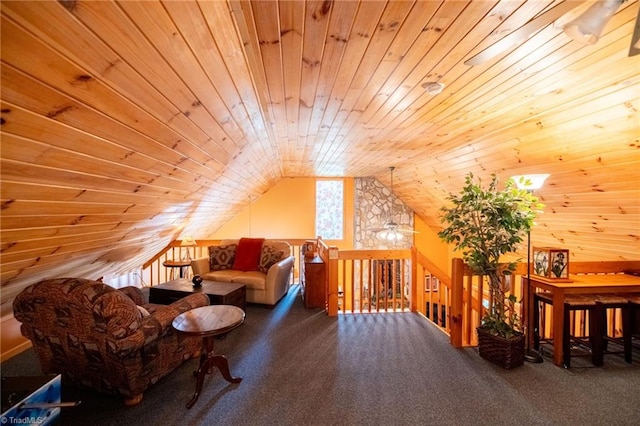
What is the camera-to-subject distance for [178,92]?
58.1 inches

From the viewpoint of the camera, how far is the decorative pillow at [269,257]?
14.6ft

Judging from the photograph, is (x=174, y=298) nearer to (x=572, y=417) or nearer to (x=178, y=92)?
(x=178, y=92)

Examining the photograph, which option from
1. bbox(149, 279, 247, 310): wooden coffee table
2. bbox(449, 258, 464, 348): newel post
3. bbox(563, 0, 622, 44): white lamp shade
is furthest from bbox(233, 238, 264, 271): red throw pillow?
bbox(563, 0, 622, 44): white lamp shade

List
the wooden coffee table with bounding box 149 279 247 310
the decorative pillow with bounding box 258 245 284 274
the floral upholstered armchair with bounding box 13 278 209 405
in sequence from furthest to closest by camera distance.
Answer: the decorative pillow with bounding box 258 245 284 274
the wooden coffee table with bounding box 149 279 247 310
the floral upholstered armchair with bounding box 13 278 209 405

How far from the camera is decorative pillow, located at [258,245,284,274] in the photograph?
4.46 m

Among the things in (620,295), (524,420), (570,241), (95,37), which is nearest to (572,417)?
(524,420)

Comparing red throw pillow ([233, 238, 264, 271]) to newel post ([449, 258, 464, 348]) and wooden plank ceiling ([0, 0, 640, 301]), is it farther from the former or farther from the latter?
newel post ([449, 258, 464, 348])

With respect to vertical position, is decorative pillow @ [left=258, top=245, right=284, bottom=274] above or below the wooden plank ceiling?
below

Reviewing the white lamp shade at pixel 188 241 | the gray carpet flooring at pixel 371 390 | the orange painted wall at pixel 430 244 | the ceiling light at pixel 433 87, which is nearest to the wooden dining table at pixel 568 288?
the gray carpet flooring at pixel 371 390

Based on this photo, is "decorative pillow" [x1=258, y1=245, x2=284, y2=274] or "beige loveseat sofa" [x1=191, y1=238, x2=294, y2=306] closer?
"beige loveseat sofa" [x1=191, y1=238, x2=294, y2=306]

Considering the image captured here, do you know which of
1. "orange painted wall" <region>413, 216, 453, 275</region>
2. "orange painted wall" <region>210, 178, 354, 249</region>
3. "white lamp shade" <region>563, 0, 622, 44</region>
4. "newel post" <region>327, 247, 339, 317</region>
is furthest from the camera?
"orange painted wall" <region>413, 216, 453, 275</region>

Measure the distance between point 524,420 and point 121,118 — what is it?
3.02m

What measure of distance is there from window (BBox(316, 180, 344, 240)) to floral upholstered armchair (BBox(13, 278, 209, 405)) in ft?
15.7

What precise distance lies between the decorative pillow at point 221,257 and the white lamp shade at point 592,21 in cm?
455
